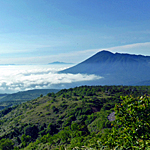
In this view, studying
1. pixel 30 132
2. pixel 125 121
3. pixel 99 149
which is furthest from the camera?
pixel 30 132

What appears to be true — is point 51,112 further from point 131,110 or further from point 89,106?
point 131,110

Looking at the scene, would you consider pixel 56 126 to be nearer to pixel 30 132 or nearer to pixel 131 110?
pixel 30 132

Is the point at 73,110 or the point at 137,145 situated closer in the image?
the point at 137,145

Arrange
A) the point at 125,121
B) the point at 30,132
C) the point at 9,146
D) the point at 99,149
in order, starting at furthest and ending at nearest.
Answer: the point at 30,132, the point at 9,146, the point at 99,149, the point at 125,121

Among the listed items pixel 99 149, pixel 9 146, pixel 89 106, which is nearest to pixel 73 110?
pixel 89 106

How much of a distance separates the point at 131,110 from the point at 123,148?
1.91 meters

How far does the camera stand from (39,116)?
62.9 m

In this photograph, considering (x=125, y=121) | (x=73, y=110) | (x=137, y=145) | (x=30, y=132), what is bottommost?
(x=30, y=132)

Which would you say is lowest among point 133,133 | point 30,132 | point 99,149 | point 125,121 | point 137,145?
point 30,132

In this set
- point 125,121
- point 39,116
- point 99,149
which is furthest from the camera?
point 39,116

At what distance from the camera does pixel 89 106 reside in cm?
6469

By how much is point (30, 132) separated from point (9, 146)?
472 inches

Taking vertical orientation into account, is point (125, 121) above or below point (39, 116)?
above

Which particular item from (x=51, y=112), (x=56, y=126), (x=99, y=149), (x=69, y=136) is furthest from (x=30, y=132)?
(x=99, y=149)
